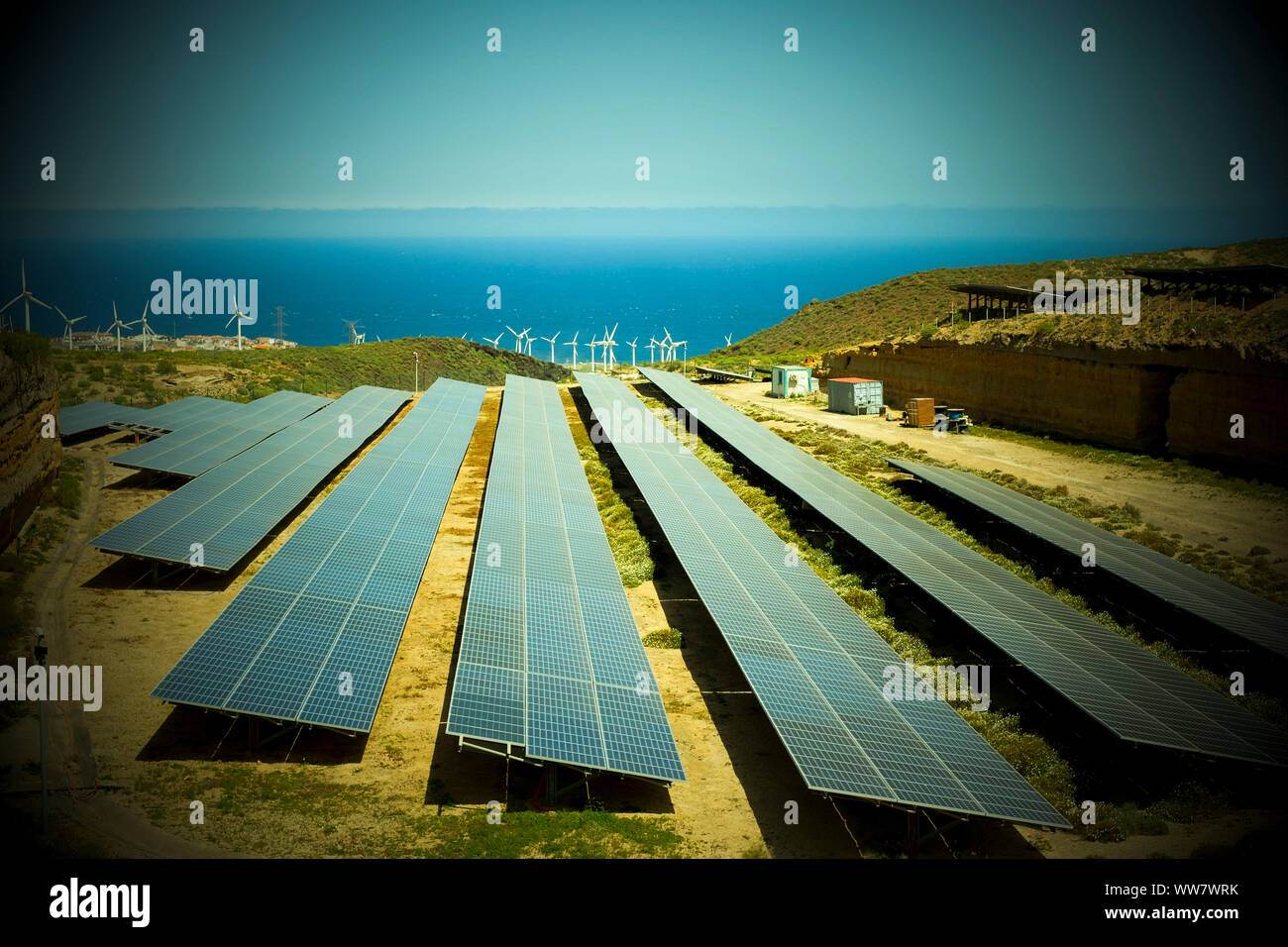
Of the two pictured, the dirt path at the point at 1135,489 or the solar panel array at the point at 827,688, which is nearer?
the solar panel array at the point at 827,688

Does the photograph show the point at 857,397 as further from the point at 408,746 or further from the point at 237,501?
the point at 408,746

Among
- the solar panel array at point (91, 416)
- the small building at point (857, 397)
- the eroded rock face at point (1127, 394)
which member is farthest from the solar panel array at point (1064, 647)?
the solar panel array at point (91, 416)

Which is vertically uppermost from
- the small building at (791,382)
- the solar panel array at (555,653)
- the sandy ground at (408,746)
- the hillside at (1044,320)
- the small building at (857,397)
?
the hillside at (1044,320)

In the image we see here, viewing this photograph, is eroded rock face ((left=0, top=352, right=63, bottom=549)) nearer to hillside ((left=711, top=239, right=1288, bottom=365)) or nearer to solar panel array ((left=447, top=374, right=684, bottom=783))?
solar panel array ((left=447, top=374, right=684, bottom=783))

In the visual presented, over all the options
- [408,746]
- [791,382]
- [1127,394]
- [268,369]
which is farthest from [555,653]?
[268,369]

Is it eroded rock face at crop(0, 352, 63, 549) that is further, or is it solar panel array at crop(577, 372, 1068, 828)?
eroded rock face at crop(0, 352, 63, 549)

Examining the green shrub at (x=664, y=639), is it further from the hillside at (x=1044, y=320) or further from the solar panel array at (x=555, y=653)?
the hillside at (x=1044, y=320)

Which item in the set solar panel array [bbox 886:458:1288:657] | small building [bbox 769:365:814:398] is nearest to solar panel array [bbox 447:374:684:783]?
solar panel array [bbox 886:458:1288:657]
